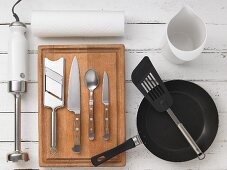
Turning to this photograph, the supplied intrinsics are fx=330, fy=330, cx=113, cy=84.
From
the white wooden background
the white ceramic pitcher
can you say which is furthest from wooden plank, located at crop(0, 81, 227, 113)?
the white ceramic pitcher

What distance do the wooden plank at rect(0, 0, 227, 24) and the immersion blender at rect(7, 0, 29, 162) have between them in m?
0.06

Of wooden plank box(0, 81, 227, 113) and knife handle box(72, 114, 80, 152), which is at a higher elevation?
wooden plank box(0, 81, 227, 113)

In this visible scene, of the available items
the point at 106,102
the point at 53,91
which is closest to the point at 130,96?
the point at 106,102

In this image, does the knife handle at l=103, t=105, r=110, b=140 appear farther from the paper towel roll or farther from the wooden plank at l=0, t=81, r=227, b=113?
the paper towel roll

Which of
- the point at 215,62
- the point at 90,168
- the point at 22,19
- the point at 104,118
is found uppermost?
the point at 22,19

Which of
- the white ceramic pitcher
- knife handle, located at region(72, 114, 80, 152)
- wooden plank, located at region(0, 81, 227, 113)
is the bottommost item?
knife handle, located at region(72, 114, 80, 152)

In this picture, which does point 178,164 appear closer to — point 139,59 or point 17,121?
point 139,59

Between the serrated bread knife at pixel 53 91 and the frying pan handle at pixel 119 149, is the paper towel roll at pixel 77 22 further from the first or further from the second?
the frying pan handle at pixel 119 149

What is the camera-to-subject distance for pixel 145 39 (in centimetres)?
86

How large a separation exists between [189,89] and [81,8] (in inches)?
13.9

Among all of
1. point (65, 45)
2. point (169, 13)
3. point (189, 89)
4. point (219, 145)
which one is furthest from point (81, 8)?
point (219, 145)

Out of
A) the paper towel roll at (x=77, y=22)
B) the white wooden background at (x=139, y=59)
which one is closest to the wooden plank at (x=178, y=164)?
the white wooden background at (x=139, y=59)

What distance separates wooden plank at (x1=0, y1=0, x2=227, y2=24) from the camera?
2.84 ft

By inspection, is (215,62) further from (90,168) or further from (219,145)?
(90,168)
